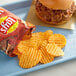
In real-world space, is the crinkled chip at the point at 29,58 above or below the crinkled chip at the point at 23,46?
below

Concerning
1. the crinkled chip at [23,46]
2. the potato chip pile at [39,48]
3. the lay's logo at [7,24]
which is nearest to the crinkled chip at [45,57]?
the potato chip pile at [39,48]

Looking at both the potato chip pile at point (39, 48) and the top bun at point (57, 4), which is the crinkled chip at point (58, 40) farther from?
the top bun at point (57, 4)

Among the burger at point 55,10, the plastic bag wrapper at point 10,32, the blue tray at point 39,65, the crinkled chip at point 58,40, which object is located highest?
the burger at point 55,10

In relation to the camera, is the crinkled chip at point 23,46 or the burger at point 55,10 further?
the burger at point 55,10

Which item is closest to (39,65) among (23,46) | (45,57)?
(45,57)

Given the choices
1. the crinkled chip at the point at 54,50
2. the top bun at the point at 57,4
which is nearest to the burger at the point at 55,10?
the top bun at the point at 57,4

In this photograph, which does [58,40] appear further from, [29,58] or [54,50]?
[29,58]
